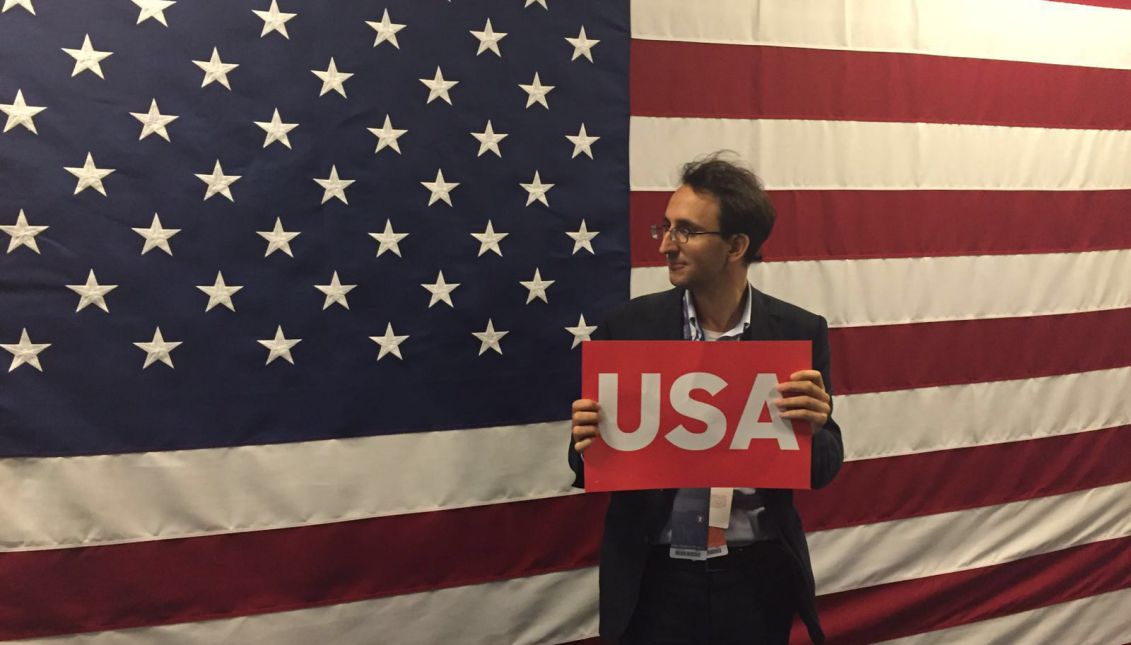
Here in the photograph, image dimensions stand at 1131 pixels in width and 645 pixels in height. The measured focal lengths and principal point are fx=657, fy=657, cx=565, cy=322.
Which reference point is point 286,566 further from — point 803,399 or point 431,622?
point 803,399

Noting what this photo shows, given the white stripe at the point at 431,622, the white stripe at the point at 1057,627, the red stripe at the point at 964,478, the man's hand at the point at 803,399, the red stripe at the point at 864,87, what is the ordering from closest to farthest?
1. the man's hand at the point at 803,399
2. the white stripe at the point at 431,622
3. the red stripe at the point at 864,87
4. the red stripe at the point at 964,478
5. the white stripe at the point at 1057,627

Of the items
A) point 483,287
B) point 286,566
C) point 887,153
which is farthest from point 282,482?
point 887,153

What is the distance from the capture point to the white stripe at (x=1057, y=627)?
6.82 feet

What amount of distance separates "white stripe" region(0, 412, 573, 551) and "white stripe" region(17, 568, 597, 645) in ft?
0.71

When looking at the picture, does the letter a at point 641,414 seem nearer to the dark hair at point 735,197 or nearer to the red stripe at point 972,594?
the dark hair at point 735,197

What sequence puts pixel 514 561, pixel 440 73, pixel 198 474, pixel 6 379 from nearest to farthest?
pixel 6 379 < pixel 198 474 < pixel 440 73 < pixel 514 561

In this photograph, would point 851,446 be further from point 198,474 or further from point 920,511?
point 198,474

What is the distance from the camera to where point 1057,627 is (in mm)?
2184

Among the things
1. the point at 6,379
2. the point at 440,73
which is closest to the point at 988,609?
the point at 440,73

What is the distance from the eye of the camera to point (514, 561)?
165 centimetres

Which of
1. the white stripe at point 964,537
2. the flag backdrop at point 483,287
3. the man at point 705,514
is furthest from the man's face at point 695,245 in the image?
the white stripe at point 964,537

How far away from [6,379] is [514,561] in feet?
3.76

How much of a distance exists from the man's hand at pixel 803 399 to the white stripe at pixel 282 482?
700 millimetres

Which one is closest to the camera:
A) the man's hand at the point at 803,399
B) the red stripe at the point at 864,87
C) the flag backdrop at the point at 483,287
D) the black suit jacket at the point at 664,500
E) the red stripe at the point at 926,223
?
the man's hand at the point at 803,399
